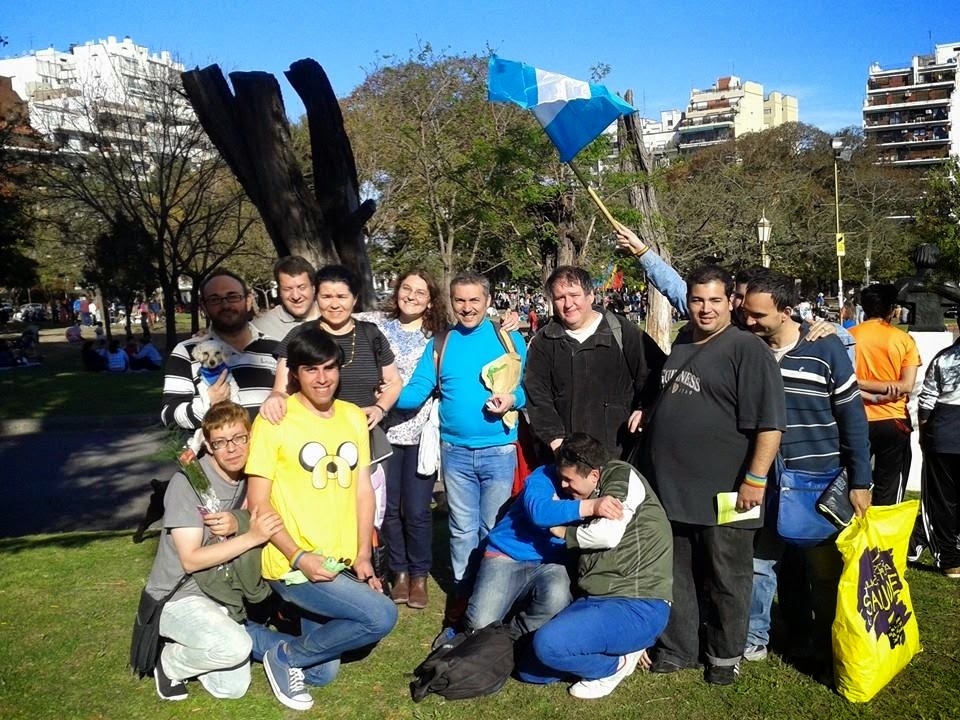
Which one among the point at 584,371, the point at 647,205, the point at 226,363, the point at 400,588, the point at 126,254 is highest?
the point at 126,254

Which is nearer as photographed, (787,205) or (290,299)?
(290,299)

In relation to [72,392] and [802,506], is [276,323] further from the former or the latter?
[72,392]

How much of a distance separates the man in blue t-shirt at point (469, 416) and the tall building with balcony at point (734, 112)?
106103 millimetres

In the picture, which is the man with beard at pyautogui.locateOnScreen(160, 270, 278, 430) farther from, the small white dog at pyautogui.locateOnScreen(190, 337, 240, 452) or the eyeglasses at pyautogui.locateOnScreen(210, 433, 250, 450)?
the eyeglasses at pyautogui.locateOnScreen(210, 433, 250, 450)

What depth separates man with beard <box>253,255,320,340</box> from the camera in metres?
4.85

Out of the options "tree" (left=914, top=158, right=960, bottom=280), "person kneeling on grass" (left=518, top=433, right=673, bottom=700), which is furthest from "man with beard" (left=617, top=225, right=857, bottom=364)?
"tree" (left=914, top=158, right=960, bottom=280)

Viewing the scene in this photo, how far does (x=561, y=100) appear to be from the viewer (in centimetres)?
523

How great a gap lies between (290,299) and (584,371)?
1.69m

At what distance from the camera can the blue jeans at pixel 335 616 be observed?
392 cm

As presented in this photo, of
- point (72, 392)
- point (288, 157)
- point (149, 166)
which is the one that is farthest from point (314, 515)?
point (149, 166)

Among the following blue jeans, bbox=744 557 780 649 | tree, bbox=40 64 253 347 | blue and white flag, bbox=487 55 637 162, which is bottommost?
blue jeans, bbox=744 557 780 649

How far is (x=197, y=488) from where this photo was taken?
3934mm

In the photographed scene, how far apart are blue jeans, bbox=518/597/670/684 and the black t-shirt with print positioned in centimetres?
47

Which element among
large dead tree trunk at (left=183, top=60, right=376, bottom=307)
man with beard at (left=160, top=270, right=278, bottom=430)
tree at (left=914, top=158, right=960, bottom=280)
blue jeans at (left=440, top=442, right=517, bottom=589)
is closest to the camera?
man with beard at (left=160, top=270, right=278, bottom=430)
